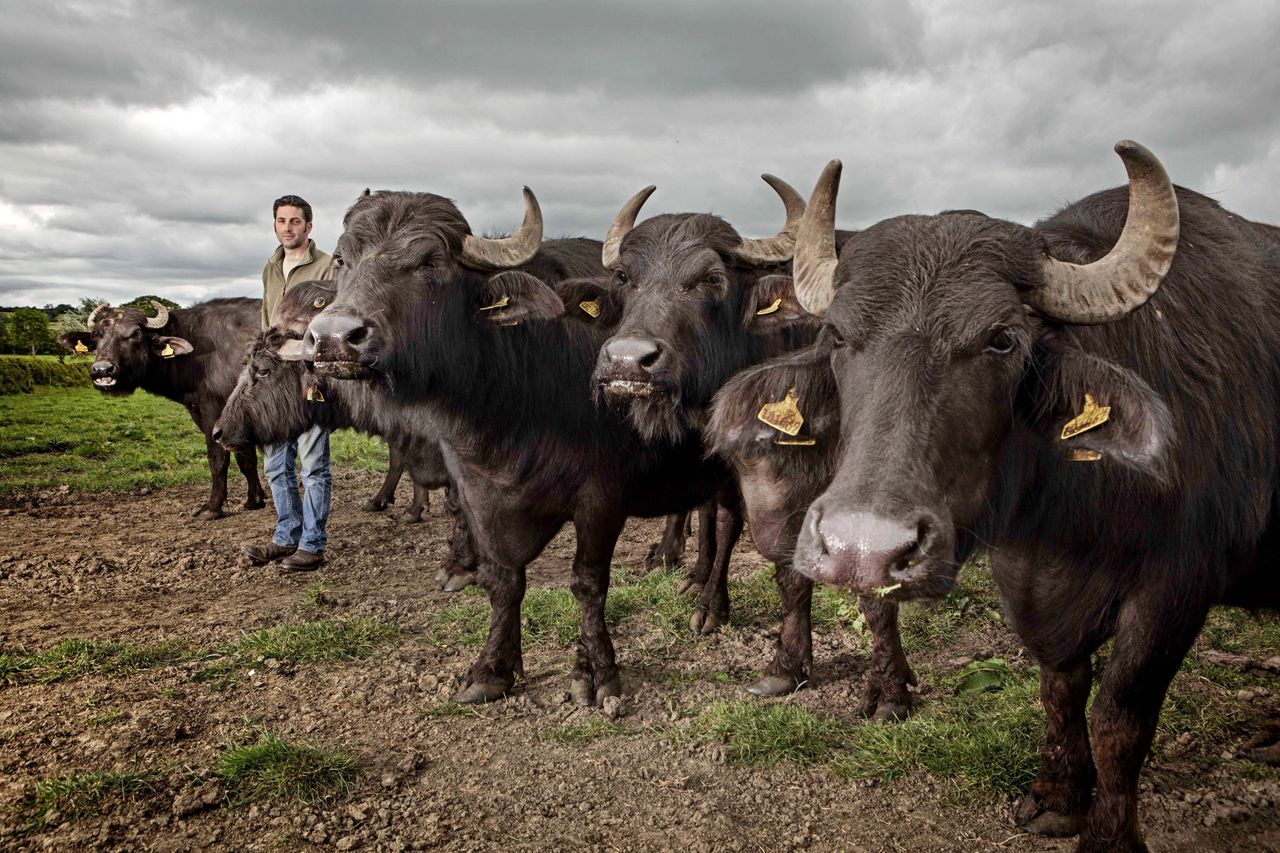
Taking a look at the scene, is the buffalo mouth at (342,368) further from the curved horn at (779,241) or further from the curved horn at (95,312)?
the curved horn at (95,312)

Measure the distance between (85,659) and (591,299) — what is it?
3862 millimetres

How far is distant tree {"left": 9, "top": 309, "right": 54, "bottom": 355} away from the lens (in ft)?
143

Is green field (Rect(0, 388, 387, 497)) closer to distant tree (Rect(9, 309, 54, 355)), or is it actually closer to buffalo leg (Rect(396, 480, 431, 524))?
buffalo leg (Rect(396, 480, 431, 524))

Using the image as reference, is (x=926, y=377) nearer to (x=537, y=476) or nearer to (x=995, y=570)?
(x=995, y=570)

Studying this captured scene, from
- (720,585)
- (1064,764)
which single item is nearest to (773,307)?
(720,585)

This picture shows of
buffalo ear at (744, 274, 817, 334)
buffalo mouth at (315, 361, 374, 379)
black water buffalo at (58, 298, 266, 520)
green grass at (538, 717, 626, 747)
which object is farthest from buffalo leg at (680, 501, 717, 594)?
black water buffalo at (58, 298, 266, 520)

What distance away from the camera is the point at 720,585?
580 centimetres

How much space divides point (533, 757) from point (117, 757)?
194 centimetres

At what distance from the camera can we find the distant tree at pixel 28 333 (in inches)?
1710

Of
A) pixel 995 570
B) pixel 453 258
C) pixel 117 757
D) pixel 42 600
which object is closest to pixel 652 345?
pixel 453 258

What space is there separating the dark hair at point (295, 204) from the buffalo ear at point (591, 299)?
3.87 m

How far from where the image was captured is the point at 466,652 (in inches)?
210

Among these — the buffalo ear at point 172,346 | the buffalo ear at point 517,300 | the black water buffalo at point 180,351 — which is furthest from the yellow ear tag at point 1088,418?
the buffalo ear at point 172,346

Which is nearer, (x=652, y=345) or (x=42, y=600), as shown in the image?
(x=652, y=345)
